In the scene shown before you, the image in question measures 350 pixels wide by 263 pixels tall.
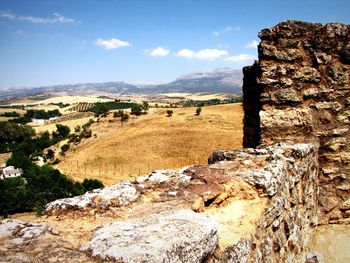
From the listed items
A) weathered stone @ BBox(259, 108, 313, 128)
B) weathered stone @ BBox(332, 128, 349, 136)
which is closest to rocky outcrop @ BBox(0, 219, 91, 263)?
weathered stone @ BBox(259, 108, 313, 128)

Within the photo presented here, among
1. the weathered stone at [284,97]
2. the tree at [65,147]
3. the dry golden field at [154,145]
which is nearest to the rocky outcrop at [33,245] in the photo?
the weathered stone at [284,97]

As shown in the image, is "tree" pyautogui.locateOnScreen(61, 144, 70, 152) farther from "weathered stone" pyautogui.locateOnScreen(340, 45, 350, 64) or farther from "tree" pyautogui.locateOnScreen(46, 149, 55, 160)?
"weathered stone" pyautogui.locateOnScreen(340, 45, 350, 64)

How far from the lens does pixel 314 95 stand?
6.03 meters

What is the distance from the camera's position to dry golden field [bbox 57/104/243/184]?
45.9 meters

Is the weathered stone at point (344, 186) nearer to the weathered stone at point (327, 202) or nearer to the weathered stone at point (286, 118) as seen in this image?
the weathered stone at point (327, 202)

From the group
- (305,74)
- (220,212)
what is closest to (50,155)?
(305,74)

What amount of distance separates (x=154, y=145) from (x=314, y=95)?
46.1 meters

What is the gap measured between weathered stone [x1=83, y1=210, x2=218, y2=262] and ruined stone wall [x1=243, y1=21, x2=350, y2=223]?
3.64 meters

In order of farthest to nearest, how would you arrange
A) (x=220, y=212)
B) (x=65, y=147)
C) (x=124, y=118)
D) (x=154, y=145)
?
(x=124, y=118) < (x=65, y=147) < (x=154, y=145) < (x=220, y=212)

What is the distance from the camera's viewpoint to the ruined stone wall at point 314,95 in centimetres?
595

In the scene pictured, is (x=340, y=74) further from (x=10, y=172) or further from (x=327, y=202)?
(x=10, y=172)

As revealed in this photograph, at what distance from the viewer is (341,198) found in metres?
5.97

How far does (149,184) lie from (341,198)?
384 centimetres

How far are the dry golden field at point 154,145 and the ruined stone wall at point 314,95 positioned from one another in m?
37.0
